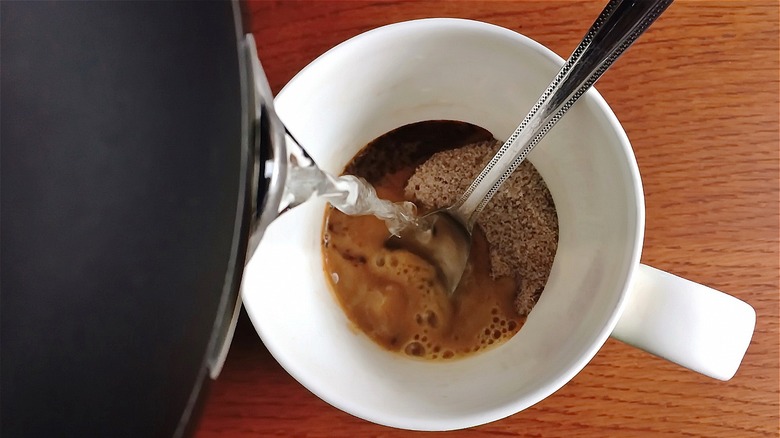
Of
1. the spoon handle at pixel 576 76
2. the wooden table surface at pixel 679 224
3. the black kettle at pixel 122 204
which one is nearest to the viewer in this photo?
the black kettle at pixel 122 204

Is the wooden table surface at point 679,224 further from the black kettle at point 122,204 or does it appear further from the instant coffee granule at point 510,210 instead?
the black kettle at point 122,204

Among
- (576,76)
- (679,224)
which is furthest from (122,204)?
(679,224)

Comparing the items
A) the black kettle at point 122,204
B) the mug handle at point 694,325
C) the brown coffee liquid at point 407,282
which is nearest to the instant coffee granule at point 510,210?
the brown coffee liquid at point 407,282

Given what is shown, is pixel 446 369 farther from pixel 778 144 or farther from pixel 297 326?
pixel 778 144

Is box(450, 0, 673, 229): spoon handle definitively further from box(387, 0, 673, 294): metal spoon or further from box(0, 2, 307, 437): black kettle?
box(0, 2, 307, 437): black kettle

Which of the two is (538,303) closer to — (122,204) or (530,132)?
(530,132)
